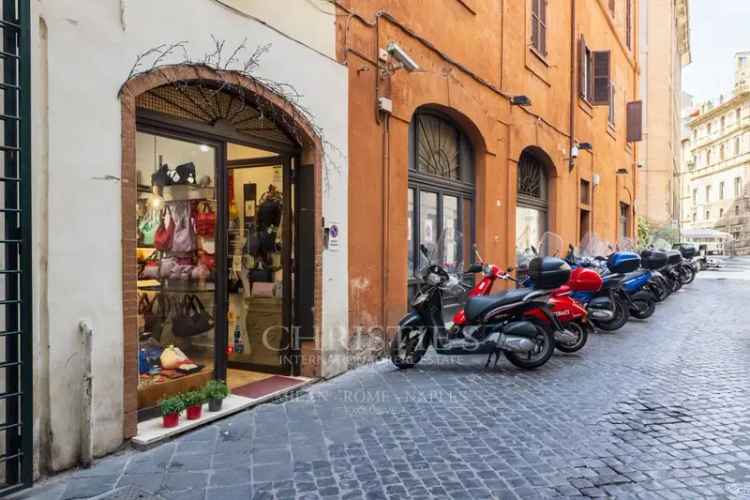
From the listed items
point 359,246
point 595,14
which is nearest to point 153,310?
point 359,246

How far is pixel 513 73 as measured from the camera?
419 inches

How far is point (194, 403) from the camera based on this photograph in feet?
14.5

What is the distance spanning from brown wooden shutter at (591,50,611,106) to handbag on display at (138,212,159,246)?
14425 millimetres

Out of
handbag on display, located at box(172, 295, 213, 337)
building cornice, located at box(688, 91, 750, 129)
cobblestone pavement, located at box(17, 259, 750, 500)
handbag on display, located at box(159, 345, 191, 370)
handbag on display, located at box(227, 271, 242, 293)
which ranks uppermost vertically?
building cornice, located at box(688, 91, 750, 129)

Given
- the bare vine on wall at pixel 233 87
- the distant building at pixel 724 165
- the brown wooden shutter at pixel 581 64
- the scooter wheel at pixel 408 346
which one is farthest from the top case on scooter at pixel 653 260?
the distant building at pixel 724 165

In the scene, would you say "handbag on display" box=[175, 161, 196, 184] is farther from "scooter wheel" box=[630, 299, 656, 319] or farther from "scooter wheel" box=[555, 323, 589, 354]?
"scooter wheel" box=[630, 299, 656, 319]

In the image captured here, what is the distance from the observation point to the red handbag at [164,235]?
16.9 feet

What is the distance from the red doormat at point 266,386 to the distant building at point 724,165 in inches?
2438

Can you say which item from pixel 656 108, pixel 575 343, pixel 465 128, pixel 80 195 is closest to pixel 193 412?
pixel 80 195

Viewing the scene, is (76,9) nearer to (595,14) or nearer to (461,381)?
(461,381)

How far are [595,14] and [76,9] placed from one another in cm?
1615

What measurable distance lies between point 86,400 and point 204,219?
82.1 inches

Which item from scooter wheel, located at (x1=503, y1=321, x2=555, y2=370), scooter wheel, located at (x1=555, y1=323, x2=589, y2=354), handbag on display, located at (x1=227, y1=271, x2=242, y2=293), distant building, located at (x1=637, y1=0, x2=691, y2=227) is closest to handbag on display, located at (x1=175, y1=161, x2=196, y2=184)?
handbag on display, located at (x1=227, y1=271, x2=242, y2=293)

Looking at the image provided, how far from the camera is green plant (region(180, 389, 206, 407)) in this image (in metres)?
4.37
